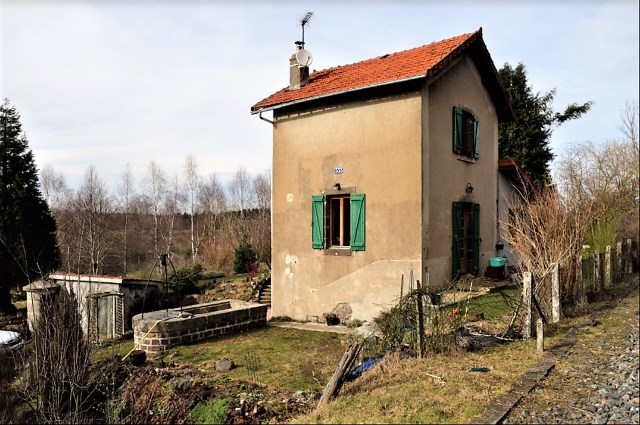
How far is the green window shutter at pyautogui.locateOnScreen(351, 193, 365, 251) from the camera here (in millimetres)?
10992

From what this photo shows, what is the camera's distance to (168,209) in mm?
34531

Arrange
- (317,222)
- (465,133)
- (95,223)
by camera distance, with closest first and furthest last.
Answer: (317,222)
(465,133)
(95,223)

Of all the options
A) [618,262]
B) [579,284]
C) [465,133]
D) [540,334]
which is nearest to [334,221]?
[465,133]

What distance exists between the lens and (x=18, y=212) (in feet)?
62.6

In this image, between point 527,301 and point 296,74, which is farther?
point 296,74

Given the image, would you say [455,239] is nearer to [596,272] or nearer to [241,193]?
[596,272]

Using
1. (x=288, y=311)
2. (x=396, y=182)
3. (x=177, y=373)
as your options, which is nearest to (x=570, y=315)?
(x=396, y=182)

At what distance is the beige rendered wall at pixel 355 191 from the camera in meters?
10.4

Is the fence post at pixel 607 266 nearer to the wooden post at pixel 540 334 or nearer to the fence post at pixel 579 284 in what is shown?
the fence post at pixel 579 284

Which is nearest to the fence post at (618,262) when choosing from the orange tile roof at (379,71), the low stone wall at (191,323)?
the orange tile roof at (379,71)

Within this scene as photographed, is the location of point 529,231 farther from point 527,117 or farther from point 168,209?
point 168,209

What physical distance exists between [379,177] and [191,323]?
5431mm

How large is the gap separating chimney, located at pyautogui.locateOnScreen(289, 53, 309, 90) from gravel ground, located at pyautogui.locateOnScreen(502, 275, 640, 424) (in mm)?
9338

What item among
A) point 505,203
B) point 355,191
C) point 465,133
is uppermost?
point 465,133
